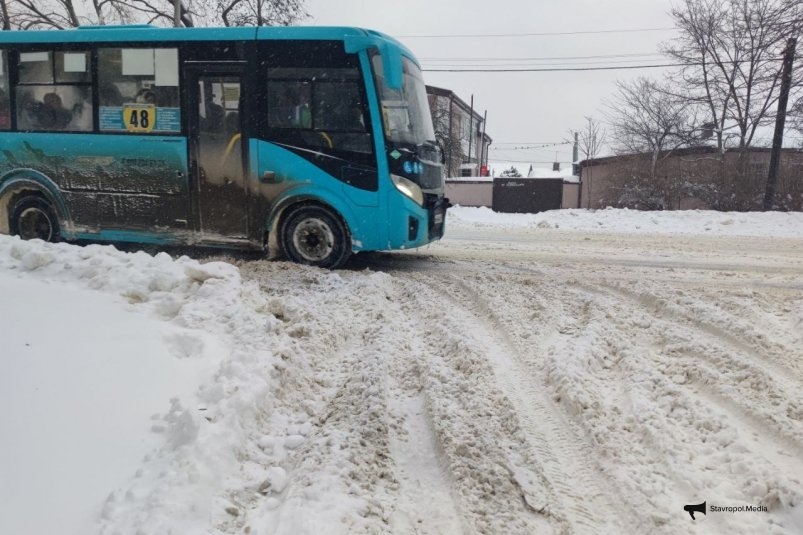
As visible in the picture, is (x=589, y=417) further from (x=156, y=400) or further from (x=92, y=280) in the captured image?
(x=92, y=280)

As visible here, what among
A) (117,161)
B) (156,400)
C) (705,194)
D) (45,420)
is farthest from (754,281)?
(705,194)

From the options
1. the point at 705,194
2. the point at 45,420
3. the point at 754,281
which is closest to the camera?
the point at 45,420

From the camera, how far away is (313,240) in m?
7.95

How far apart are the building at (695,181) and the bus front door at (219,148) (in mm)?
18656

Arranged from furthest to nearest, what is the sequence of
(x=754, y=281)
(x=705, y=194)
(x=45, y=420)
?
1. (x=705, y=194)
2. (x=754, y=281)
3. (x=45, y=420)

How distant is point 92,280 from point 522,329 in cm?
404

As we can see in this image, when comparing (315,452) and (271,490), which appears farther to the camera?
(315,452)

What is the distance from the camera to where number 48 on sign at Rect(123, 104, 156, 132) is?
8.03 m

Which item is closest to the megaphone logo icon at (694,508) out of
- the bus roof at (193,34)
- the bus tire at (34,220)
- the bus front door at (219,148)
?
the bus roof at (193,34)

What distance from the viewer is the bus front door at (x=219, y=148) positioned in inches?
307

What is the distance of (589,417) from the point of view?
11.7 feet

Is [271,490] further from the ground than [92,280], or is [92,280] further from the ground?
[92,280]

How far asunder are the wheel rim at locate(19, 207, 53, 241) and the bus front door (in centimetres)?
271

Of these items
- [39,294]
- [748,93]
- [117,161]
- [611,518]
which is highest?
[748,93]
